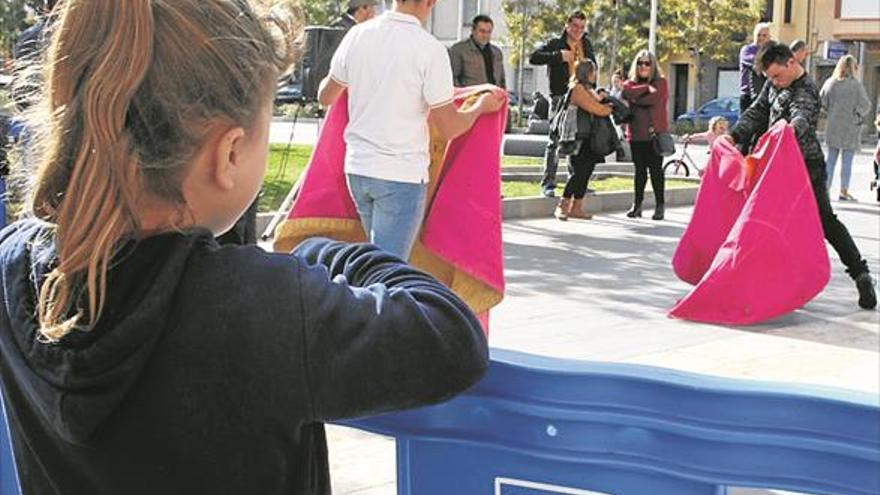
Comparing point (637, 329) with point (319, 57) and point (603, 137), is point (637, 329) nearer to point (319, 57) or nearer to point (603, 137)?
point (319, 57)

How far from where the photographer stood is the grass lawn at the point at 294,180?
11975 millimetres

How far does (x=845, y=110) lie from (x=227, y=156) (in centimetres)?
1440

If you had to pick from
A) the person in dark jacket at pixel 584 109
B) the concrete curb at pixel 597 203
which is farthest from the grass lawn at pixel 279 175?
the person in dark jacket at pixel 584 109

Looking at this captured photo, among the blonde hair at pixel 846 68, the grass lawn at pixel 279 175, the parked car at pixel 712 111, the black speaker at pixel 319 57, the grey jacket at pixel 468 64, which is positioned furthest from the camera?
the parked car at pixel 712 111

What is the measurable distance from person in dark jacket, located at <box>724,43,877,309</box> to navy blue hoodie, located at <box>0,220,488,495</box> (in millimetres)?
6086

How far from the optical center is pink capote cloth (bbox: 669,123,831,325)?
667 cm

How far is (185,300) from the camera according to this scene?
1.20 metres

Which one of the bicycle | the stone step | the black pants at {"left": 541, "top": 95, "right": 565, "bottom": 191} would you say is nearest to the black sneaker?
the black pants at {"left": 541, "top": 95, "right": 565, "bottom": 191}

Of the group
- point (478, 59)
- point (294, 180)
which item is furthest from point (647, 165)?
point (294, 180)

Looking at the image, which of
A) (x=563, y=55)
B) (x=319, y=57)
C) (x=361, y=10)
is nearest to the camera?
(x=361, y=10)

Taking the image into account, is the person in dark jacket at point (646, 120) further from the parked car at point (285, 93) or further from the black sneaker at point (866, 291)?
the black sneaker at point (866, 291)

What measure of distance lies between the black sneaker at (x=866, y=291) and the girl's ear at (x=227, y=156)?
6.65 m

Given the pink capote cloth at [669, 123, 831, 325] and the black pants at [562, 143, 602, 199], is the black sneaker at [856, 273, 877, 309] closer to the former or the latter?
the pink capote cloth at [669, 123, 831, 325]

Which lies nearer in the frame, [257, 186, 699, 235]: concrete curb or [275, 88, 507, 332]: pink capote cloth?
[275, 88, 507, 332]: pink capote cloth
